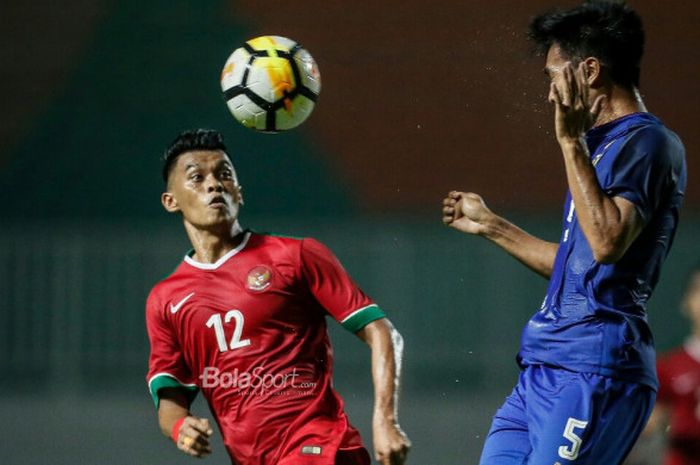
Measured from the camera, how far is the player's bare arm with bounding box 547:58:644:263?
293 centimetres

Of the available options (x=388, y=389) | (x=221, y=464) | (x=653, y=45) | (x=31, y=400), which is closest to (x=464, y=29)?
(x=653, y=45)

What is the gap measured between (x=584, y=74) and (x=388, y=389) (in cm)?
113

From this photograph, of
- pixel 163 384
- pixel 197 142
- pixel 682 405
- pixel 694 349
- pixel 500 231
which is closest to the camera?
pixel 500 231

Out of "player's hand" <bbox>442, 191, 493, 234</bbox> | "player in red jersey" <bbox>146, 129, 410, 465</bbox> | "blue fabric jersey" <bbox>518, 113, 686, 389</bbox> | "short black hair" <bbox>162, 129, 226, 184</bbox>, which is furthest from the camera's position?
"short black hair" <bbox>162, 129, 226, 184</bbox>

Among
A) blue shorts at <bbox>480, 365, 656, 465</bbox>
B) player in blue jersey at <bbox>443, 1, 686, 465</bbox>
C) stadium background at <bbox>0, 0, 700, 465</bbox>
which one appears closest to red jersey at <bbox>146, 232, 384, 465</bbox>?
player in blue jersey at <bbox>443, 1, 686, 465</bbox>

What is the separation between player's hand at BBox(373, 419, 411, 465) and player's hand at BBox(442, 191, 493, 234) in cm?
77

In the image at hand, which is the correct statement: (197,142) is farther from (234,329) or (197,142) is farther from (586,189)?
(586,189)

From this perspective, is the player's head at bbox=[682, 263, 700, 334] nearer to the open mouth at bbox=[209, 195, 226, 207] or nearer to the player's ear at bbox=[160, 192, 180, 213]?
the open mouth at bbox=[209, 195, 226, 207]

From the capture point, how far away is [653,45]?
12.6 meters

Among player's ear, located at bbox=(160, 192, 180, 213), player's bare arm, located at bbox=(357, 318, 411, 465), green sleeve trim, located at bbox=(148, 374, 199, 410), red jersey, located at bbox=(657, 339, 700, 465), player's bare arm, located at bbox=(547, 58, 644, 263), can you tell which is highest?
player's bare arm, located at bbox=(547, 58, 644, 263)

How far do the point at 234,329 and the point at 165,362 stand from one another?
29 centimetres

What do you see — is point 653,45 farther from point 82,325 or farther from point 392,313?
point 82,325

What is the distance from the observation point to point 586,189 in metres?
2.93

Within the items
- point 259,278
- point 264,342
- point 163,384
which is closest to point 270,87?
point 259,278
